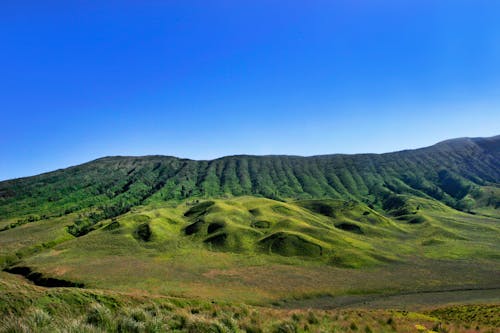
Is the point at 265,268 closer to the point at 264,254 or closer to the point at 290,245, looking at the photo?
the point at 264,254

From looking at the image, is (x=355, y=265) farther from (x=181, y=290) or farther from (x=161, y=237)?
(x=161, y=237)

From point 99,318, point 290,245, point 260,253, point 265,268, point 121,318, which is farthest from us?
point 290,245

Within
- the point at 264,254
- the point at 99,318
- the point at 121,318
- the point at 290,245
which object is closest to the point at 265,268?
the point at 264,254

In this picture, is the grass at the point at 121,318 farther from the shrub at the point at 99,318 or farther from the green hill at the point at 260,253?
the green hill at the point at 260,253

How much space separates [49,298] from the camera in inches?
576

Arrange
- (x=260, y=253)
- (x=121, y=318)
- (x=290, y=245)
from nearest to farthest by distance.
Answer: (x=121, y=318), (x=260, y=253), (x=290, y=245)

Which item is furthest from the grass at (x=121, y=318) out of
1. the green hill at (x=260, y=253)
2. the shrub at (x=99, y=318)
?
the green hill at (x=260, y=253)

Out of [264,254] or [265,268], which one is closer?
[265,268]

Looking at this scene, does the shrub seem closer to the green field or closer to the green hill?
the green field

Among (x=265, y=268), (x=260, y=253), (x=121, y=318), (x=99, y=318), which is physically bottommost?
(x=265, y=268)

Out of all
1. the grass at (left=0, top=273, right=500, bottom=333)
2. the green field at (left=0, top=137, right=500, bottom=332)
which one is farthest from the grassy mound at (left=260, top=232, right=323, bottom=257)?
the grass at (left=0, top=273, right=500, bottom=333)

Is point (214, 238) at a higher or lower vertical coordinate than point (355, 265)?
higher

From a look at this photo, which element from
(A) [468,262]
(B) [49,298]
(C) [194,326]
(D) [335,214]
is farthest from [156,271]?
(D) [335,214]

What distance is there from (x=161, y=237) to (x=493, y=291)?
3836 inches
